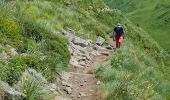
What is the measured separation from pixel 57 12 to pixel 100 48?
501 centimetres

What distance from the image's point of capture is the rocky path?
1609 centimetres

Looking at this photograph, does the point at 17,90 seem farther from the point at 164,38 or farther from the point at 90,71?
the point at 164,38

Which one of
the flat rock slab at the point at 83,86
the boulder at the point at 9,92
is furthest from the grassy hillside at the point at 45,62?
the flat rock slab at the point at 83,86

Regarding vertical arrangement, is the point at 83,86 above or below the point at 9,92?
below

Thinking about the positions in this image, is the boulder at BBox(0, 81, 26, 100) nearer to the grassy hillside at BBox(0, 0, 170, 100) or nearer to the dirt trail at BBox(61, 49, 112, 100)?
the grassy hillside at BBox(0, 0, 170, 100)

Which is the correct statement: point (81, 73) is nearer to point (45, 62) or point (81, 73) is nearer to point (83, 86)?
point (83, 86)

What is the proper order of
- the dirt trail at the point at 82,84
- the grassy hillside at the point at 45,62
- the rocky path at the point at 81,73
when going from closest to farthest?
the grassy hillside at the point at 45,62
the dirt trail at the point at 82,84
the rocky path at the point at 81,73

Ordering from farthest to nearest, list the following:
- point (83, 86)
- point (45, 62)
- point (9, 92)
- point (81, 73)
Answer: point (81, 73)
point (83, 86)
point (45, 62)
point (9, 92)

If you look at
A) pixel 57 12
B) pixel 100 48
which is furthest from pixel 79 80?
pixel 57 12

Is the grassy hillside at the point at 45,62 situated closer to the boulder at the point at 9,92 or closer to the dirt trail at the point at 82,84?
the boulder at the point at 9,92

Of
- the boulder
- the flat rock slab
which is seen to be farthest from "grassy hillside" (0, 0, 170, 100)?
the flat rock slab

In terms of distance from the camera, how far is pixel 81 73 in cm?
2016

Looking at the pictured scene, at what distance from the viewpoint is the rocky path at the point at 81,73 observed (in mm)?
16092

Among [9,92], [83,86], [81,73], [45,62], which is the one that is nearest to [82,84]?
[83,86]
